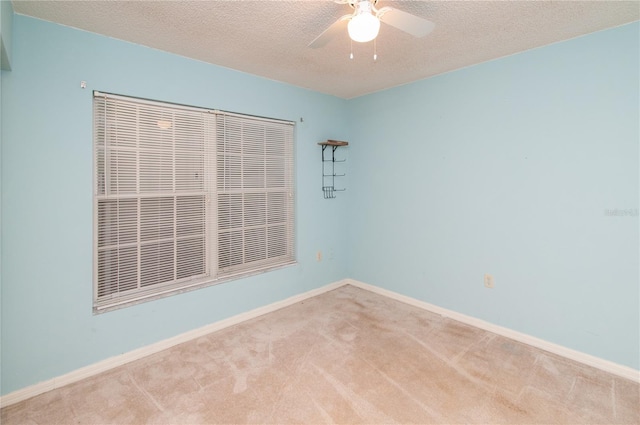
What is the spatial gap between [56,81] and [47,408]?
2.16 metres

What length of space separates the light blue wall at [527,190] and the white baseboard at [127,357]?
5.37 feet

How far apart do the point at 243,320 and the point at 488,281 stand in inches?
96.6

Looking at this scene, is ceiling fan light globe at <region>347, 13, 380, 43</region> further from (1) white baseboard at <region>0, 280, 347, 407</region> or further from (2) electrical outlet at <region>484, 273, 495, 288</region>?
(1) white baseboard at <region>0, 280, 347, 407</region>

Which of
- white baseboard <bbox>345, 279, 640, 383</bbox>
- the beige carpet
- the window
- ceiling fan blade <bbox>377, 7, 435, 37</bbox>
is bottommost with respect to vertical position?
the beige carpet

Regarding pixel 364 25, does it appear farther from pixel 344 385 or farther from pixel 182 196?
pixel 344 385

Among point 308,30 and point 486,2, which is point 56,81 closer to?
point 308,30

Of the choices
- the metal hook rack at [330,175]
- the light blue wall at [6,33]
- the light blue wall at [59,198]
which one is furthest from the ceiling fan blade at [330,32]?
the metal hook rack at [330,175]

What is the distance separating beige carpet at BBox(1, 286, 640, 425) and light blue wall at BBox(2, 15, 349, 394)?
27cm

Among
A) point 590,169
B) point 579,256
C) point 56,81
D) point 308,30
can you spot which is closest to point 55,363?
point 56,81

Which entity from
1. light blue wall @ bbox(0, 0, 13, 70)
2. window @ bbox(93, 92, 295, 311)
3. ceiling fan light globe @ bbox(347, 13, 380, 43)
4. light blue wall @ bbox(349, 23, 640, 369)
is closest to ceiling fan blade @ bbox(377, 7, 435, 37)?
ceiling fan light globe @ bbox(347, 13, 380, 43)

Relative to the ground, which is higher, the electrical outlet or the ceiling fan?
the ceiling fan

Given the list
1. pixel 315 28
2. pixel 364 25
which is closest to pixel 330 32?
pixel 364 25

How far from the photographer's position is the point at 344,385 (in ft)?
6.95

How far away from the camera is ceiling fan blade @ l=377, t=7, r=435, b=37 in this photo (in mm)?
1607
